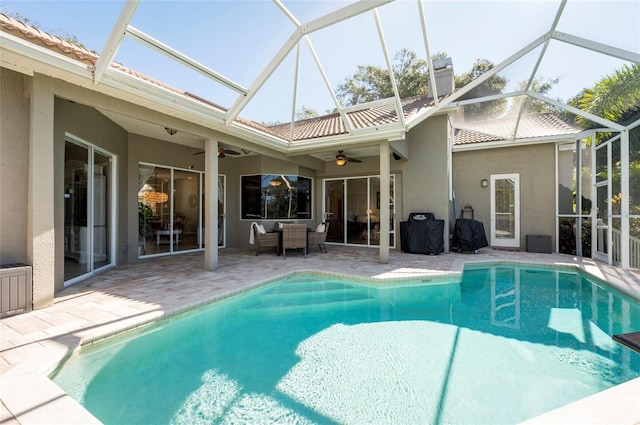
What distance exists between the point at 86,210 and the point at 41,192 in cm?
211

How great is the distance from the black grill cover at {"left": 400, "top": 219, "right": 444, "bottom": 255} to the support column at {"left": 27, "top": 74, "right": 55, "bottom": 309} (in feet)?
27.6

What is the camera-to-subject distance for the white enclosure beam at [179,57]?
3859 millimetres

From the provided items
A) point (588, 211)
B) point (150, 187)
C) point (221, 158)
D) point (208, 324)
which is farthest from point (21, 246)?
point (588, 211)

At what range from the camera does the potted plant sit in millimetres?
8117

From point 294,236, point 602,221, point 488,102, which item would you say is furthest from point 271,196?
point 602,221

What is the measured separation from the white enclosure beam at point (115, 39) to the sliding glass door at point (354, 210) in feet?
26.8

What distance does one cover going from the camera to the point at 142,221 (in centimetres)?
829

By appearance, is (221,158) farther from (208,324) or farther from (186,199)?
(208,324)

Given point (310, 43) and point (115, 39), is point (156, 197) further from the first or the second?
point (310, 43)

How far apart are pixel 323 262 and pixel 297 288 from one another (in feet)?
6.27

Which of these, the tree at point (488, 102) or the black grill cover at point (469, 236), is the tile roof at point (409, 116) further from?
the black grill cover at point (469, 236)

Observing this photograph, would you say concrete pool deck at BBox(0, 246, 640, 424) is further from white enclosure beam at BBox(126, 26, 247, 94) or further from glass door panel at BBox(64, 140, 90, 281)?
white enclosure beam at BBox(126, 26, 247, 94)

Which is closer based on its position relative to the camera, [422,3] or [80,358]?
[80,358]

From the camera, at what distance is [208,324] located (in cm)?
405
